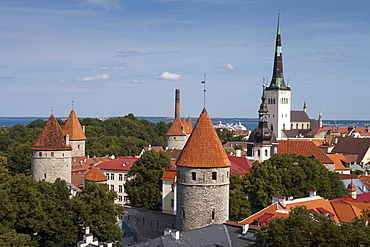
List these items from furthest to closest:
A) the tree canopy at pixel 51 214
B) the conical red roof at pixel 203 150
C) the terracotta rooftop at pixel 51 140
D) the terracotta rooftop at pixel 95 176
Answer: the terracotta rooftop at pixel 51 140 < the terracotta rooftop at pixel 95 176 < the conical red roof at pixel 203 150 < the tree canopy at pixel 51 214

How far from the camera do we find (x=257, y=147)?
5394 centimetres

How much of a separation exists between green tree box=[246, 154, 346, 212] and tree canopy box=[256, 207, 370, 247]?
641 inches

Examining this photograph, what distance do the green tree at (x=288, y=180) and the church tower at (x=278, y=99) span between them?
6114 cm

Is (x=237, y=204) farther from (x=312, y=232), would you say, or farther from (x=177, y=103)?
(x=177, y=103)

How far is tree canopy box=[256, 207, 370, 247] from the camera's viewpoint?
18266mm

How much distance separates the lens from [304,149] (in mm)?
57656

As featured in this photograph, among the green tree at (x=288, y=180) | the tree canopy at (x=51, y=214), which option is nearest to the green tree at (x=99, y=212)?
the tree canopy at (x=51, y=214)

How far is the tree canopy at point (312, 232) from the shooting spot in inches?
719

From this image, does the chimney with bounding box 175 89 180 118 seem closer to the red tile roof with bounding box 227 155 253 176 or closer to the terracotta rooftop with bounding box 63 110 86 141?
the terracotta rooftop with bounding box 63 110 86 141

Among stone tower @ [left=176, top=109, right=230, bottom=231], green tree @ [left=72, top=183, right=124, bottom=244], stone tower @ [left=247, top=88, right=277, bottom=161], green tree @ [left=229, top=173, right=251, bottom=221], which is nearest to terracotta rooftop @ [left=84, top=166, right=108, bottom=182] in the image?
green tree @ [left=72, top=183, right=124, bottom=244]

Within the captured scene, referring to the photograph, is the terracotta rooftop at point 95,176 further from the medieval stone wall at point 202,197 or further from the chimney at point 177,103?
the chimney at point 177,103

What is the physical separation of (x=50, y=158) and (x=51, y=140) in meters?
1.57

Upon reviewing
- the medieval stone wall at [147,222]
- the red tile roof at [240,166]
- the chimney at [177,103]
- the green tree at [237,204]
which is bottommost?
the medieval stone wall at [147,222]

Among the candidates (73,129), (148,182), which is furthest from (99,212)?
(73,129)
